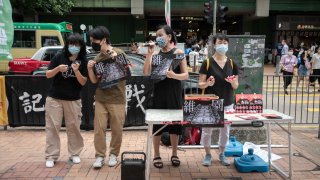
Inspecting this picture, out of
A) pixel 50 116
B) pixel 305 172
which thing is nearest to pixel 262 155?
pixel 305 172

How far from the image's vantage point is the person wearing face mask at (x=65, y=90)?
4.66m

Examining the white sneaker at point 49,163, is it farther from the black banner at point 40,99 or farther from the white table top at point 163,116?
the black banner at point 40,99

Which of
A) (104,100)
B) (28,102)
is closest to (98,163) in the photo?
(104,100)

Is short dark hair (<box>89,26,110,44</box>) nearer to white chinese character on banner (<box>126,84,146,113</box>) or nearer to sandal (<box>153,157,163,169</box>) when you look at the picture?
sandal (<box>153,157,163,169</box>)

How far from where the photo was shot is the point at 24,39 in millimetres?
17719

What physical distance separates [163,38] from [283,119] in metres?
1.66

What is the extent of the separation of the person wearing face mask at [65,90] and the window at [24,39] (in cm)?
1372

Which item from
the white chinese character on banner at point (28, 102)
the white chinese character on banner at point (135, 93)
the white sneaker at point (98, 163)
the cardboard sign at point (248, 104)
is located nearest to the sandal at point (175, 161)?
the white sneaker at point (98, 163)

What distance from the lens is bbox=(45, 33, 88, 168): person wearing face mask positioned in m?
4.66

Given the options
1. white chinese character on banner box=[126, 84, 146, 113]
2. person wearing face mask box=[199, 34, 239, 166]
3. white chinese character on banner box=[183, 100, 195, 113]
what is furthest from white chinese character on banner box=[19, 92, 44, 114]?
white chinese character on banner box=[183, 100, 195, 113]

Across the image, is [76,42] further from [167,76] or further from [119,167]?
[119,167]

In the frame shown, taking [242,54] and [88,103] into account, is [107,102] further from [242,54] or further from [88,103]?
[242,54]

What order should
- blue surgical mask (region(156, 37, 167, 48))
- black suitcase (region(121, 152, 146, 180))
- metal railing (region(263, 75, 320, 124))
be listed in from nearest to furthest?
black suitcase (region(121, 152, 146, 180)), blue surgical mask (region(156, 37, 167, 48)), metal railing (region(263, 75, 320, 124))

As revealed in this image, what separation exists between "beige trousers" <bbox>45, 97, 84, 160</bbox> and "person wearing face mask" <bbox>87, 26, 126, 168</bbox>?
0.38 m
